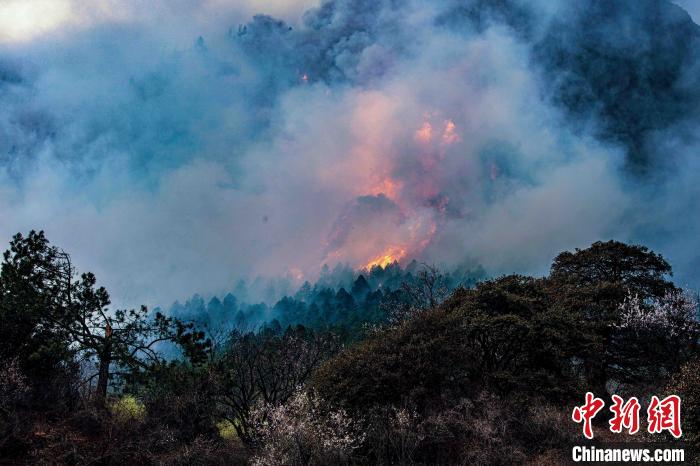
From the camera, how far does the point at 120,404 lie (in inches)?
830

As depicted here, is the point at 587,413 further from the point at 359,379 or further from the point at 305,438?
the point at 305,438

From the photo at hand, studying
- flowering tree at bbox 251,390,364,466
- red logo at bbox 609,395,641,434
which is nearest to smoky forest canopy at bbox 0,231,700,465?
flowering tree at bbox 251,390,364,466

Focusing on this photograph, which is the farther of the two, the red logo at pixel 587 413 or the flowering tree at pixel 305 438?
the red logo at pixel 587 413

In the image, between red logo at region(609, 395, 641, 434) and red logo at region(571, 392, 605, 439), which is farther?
red logo at region(571, 392, 605, 439)

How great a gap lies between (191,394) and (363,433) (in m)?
9.69

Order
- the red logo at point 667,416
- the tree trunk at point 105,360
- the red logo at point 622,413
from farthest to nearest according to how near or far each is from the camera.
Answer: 1. the tree trunk at point 105,360
2. the red logo at point 622,413
3. the red logo at point 667,416

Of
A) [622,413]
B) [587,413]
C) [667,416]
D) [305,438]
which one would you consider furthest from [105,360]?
[667,416]

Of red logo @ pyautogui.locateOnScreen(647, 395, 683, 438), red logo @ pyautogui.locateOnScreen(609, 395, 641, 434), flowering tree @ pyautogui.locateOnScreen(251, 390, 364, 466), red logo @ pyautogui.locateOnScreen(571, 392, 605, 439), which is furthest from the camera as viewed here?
red logo @ pyautogui.locateOnScreen(571, 392, 605, 439)

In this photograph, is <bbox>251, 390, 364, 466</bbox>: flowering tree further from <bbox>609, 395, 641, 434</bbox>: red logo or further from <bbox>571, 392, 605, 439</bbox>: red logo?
<bbox>609, 395, 641, 434</bbox>: red logo

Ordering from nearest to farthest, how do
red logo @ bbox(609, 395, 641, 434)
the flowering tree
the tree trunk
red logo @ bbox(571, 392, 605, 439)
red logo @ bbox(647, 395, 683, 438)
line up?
red logo @ bbox(647, 395, 683, 438) < the flowering tree < red logo @ bbox(609, 395, 641, 434) < red logo @ bbox(571, 392, 605, 439) < the tree trunk

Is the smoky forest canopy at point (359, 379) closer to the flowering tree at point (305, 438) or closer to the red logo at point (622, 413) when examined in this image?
the flowering tree at point (305, 438)

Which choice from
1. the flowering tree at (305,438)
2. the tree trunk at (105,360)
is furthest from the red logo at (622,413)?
the tree trunk at (105,360)

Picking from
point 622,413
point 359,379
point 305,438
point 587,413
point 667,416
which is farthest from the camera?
point 359,379

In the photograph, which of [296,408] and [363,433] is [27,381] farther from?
[363,433]
